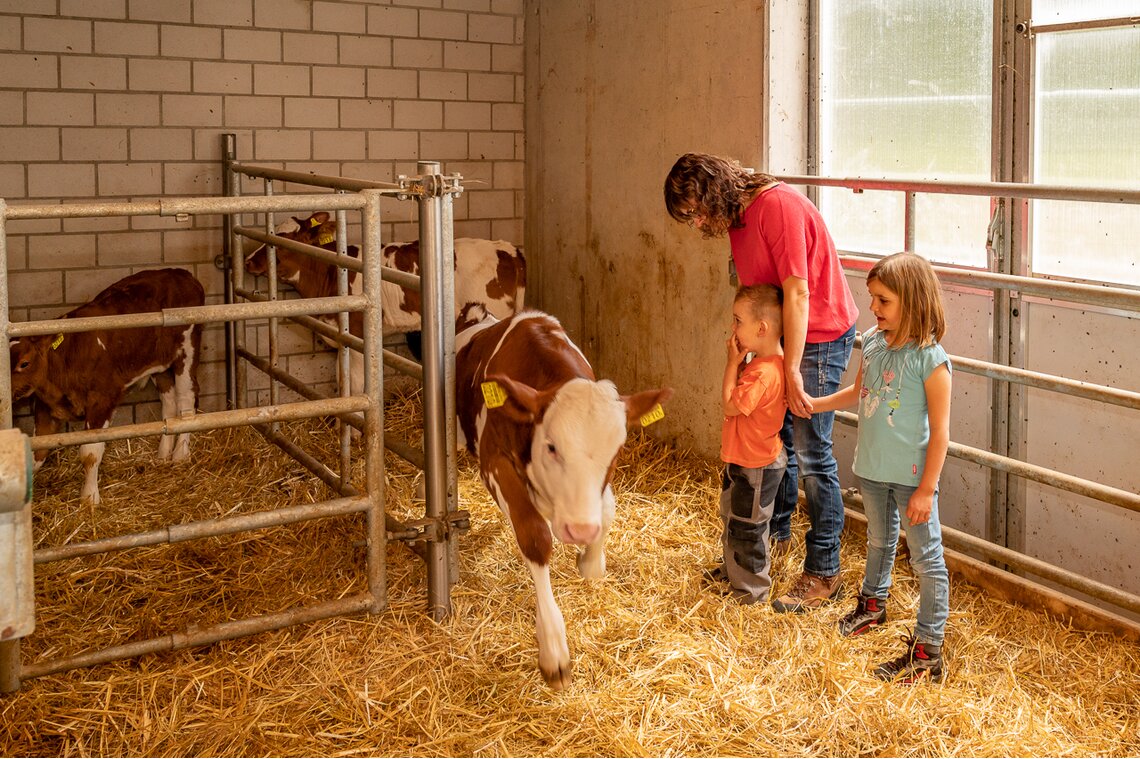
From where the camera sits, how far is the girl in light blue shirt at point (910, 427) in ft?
10.8

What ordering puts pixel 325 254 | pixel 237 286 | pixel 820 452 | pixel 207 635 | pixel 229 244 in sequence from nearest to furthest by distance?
pixel 207 635, pixel 820 452, pixel 325 254, pixel 237 286, pixel 229 244

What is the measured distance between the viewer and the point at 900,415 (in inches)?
133

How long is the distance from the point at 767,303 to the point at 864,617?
1.14 metres

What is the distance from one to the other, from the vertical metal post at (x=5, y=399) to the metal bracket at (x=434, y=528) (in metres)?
1.21

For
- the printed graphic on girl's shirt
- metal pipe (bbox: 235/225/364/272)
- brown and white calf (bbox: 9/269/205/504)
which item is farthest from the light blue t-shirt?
brown and white calf (bbox: 9/269/205/504)

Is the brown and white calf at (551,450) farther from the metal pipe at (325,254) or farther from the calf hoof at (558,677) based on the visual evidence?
the metal pipe at (325,254)

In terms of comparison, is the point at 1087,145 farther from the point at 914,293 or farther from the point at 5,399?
the point at 5,399

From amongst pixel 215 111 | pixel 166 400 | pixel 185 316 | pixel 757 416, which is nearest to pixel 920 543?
pixel 757 416

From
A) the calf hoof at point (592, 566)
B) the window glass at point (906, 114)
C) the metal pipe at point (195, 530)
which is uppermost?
the window glass at point (906, 114)

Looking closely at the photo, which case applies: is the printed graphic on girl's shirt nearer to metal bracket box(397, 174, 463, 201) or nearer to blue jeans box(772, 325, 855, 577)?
blue jeans box(772, 325, 855, 577)

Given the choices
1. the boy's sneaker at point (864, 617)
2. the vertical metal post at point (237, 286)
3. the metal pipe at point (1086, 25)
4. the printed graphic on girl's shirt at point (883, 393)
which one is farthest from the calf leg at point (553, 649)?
the vertical metal post at point (237, 286)

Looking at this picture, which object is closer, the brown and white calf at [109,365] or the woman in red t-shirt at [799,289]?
the woman in red t-shirt at [799,289]

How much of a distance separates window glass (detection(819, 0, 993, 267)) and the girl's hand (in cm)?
186

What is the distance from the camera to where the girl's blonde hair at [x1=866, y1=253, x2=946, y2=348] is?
3.32m
